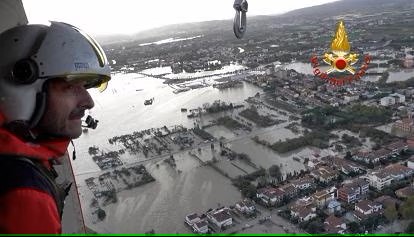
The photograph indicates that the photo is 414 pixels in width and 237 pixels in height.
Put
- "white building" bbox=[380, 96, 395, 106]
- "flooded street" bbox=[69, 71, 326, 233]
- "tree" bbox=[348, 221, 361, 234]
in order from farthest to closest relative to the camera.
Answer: "white building" bbox=[380, 96, 395, 106] → "flooded street" bbox=[69, 71, 326, 233] → "tree" bbox=[348, 221, 361, 234]

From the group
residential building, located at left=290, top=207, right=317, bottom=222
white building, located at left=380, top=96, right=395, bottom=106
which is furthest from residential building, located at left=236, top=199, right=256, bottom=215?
white building, located at left=380, top=96, right=395, bottom=106

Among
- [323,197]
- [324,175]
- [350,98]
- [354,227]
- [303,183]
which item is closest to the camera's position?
[354,227]

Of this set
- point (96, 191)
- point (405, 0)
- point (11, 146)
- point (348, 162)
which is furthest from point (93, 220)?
point (405, 0)

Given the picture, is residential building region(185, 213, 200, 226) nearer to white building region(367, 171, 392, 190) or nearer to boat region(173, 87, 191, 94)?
white building region(367, 171, 392, 190)

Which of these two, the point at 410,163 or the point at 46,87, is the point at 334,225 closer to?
the point at 410,163

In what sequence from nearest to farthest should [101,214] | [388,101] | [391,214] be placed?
[391,214] → [101,214] → [388,101]

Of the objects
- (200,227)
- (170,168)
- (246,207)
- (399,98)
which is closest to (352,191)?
(246,207)

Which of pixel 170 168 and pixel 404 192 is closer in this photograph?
pixel 404 192
